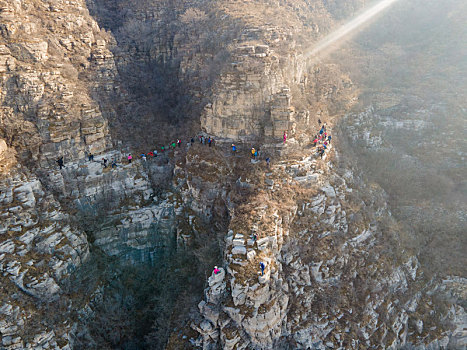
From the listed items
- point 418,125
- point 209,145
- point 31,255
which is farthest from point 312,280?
point 418,125

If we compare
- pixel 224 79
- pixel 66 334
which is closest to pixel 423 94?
pixel 224 79

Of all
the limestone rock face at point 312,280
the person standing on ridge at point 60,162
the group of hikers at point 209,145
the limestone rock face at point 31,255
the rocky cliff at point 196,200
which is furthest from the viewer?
the group of hikers at point 209,145

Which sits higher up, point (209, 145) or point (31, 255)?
point (209, 145)

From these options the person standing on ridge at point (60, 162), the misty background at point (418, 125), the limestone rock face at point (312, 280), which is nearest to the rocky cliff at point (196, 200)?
the limestone rock face at point (312, 280)

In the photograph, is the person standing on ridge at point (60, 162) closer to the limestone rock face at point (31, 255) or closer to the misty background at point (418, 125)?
the limestone rock face at point (31, 255)

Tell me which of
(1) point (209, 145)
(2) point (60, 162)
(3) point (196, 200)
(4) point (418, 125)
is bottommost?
(3) point (196, 200)

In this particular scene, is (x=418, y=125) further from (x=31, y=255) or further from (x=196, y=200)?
(x=31, y=255)

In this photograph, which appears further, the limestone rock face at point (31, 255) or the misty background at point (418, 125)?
the misty background at point (418, 125)

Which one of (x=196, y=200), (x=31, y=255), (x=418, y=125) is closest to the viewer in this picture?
(x=31, y=255)

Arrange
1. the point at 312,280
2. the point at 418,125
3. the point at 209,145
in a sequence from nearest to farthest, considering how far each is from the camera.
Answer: the point at 312,280 → the point at 209,145 → the point at 418,125
